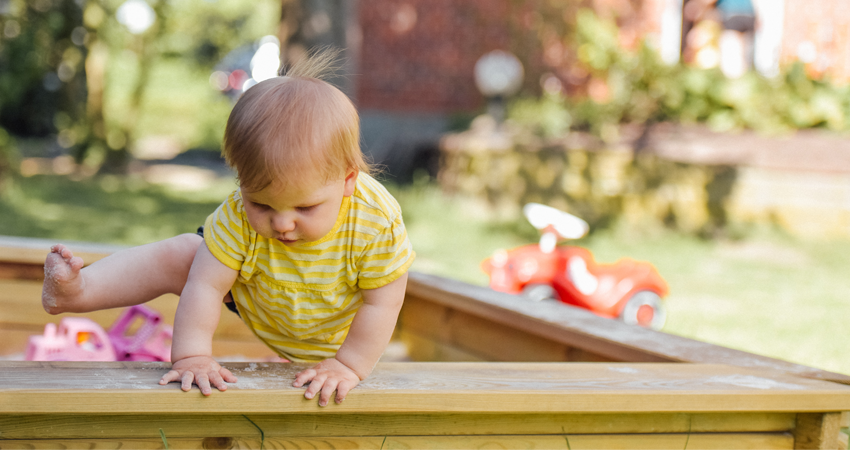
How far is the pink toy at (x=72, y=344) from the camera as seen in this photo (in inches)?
86.4

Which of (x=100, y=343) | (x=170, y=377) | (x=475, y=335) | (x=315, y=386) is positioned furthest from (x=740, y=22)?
(x=170, y=377)

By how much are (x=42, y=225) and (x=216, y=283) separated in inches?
215

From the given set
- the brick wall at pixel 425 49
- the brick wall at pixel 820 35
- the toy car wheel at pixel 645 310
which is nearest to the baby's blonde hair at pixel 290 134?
the toy car wheel at pixel 645 310

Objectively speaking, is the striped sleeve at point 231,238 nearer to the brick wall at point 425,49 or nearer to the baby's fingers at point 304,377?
the baby's fingers at point 304,377

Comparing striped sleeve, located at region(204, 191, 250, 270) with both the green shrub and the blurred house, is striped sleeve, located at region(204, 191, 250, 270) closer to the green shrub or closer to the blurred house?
the green shrub

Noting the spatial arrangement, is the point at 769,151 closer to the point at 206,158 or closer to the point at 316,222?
the point at 316,222

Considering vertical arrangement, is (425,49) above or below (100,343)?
above

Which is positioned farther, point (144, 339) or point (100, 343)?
point (100, 343)

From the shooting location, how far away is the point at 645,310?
3721mm

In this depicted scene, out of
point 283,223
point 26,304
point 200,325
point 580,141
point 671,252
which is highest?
point 283,223

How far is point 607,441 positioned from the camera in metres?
1.65

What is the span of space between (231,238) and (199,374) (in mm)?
345

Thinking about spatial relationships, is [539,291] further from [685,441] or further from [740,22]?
[740,22]

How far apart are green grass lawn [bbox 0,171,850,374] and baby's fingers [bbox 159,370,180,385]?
2.86 meters
